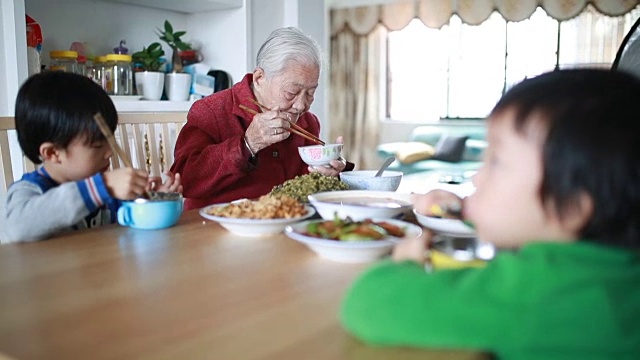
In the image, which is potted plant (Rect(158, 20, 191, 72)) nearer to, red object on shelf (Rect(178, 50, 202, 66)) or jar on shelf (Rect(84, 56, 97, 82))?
red object on shelf (Rect(178, 50, 202, 66))

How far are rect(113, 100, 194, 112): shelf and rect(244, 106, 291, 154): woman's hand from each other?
3.41 ft

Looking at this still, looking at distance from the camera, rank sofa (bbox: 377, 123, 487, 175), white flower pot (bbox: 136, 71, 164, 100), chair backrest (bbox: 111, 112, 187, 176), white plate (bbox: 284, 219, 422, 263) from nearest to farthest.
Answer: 1. white plate (bbox: 284, 219, 422, 263)
2. chair backrest (bbox: 111, 112, 187, 176)
3. white flower pot (bbox: 136, 71, 164, 100)
4. sofa (bbox: 377, 123, 487, 175)

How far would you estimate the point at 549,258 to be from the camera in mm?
604

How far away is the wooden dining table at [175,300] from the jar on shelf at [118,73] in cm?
166

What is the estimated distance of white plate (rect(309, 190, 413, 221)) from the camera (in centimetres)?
114

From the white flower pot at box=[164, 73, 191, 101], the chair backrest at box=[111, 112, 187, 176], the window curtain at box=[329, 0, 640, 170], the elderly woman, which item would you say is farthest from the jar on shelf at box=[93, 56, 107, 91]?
the window curtain at box=[329, 0, 640, 170]

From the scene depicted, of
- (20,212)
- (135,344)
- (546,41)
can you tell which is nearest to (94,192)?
(20,212)

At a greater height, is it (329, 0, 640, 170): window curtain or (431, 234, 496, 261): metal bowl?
(329, 0, 640, 170): window curtain

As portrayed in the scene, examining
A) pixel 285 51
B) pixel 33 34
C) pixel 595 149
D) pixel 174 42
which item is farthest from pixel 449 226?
pixel 174 42

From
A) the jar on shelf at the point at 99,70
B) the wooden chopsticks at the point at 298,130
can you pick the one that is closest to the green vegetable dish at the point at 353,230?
the wooden chopsticks at the point at 298,130

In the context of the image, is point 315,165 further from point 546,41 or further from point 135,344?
point 546,41

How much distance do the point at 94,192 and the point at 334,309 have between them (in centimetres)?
60

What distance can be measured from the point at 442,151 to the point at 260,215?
18.4ft

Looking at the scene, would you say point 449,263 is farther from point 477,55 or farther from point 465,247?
point 477,55
